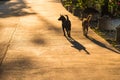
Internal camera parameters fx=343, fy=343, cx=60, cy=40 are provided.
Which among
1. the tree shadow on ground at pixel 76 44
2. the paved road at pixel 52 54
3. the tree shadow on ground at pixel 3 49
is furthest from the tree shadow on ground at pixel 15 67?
the tree shadow on ground at pixel 76 44

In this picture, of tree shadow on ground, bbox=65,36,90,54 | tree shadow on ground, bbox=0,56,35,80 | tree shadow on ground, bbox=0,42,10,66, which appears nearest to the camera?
tree shadow on ground, bbox=0,56,35,80

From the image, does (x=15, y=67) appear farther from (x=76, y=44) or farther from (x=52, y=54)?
(x=76, y=44)

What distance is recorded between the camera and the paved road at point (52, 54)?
9461 millimetres

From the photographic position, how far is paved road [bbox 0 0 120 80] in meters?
9.46

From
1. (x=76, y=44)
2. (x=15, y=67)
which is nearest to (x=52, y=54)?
(x=76, y=44)

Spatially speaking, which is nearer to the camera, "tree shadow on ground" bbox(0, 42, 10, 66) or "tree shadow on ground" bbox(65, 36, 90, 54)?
"tree shadow on ground" bbox(0, 42, 10, 66)

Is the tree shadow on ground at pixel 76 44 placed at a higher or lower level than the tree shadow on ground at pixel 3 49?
lower

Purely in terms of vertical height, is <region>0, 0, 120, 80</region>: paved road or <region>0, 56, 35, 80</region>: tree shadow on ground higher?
<region>0, 56, 35, 80</region>: tree shadow on ground

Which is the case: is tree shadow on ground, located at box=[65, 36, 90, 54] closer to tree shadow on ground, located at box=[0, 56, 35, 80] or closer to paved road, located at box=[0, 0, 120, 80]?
paved road, located at box=[0, 0, 120, 80]

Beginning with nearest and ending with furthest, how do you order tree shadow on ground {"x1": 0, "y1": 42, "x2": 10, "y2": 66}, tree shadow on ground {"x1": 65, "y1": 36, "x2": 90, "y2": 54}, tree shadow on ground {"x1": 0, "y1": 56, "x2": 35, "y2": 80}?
tree shadow on ground {"x1": 0, "y1": 56, "x2": 35, "y2": 80}
tree shadow on ground {"x1": 0, "y1": 42, "x2": 10, "y2": 66}
tree shadow on ground {"x1": 65, "y1": 36, "x2": 90, "y2": 54}

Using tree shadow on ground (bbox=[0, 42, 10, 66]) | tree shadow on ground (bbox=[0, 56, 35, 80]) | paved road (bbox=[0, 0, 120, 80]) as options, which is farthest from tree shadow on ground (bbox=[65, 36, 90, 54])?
tree shadow on ground (bbox=[0, 42, 10, 66])

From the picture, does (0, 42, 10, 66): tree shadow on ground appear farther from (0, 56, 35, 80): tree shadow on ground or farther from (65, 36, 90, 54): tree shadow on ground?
(65, 36, 90, 54): tree shadow on ground

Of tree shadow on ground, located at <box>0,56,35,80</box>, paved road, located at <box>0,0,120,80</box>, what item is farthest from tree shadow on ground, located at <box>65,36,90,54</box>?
tree shadow on ground, located at <box>0,56,35,80</box>

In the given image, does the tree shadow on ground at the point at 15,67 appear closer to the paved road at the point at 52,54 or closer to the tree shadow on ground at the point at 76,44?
the paved road at the point at 52,54
